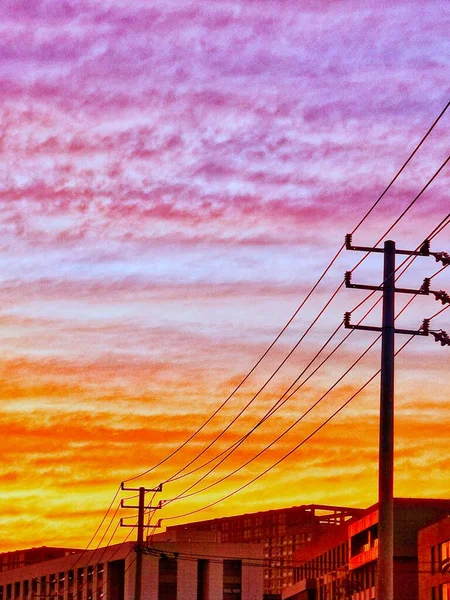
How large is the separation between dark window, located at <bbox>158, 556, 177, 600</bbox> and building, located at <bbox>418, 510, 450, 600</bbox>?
62.7 metres

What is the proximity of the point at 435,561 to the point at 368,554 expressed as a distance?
69.3 ft

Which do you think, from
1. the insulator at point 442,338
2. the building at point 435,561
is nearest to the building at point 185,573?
Result: the building at point 435,561

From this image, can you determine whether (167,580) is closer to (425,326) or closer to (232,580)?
(232,580)

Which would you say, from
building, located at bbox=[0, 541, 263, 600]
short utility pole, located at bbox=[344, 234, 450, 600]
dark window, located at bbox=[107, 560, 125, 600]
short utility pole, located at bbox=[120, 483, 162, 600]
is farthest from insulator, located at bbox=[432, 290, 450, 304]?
dark window, located at bbox=[107, 560, 125, 600]

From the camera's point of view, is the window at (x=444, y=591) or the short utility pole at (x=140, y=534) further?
the window at (x=444, y=591)

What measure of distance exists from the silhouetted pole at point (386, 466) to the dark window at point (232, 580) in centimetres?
14959

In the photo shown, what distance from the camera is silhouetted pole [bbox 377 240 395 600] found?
97.2ft

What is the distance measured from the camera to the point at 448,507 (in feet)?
462

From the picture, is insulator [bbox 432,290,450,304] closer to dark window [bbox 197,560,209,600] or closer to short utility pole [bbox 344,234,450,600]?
short utility pole [bbox 344,234,450,600]

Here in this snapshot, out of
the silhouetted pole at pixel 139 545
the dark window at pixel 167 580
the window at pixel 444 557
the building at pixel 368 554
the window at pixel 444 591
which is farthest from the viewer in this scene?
the dark window at pixel 167 580

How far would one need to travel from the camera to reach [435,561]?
379ft

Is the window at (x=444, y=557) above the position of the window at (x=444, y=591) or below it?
above

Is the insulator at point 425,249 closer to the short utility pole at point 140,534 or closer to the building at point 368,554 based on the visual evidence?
the short utility pole at point 140,534

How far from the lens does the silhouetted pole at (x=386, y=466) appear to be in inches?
1167
